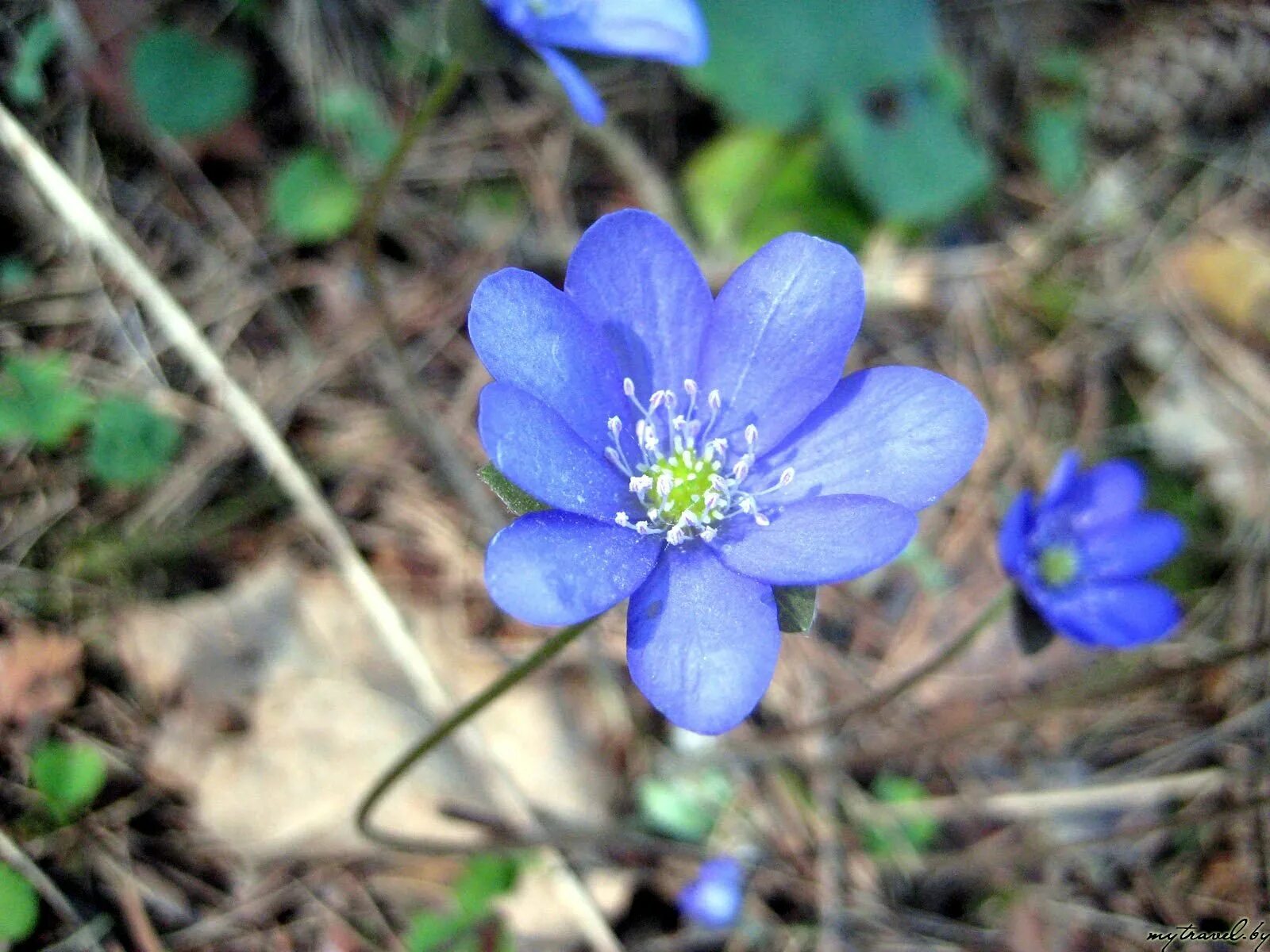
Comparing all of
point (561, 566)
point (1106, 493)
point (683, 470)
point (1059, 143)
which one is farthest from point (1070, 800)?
point (1059, 143)

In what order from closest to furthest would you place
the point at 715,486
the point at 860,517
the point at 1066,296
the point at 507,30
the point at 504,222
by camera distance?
the point at 860,517, the point at 715,486, the point at 507,30, the point at 504,222, the point at 1066,296

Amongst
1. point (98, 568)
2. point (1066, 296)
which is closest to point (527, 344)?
point (98, 568)

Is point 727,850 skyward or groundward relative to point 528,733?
groundward

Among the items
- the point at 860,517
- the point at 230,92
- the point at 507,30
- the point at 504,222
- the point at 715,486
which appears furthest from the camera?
the point at 504,222

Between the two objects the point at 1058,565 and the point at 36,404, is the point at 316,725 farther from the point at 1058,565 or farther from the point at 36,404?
the point at 1058,565

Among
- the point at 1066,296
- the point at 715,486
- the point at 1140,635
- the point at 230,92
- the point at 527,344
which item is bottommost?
the point at 1140,635

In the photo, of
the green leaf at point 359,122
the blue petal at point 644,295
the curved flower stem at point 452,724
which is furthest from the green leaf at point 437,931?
the green leaf at point 359,122

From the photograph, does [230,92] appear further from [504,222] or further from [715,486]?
[715,486]

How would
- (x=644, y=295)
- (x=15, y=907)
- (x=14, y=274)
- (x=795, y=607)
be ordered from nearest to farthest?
(x=795, y=607) < (x=644, y=295) < (x=15, y=907) < (x=14, y=274)
